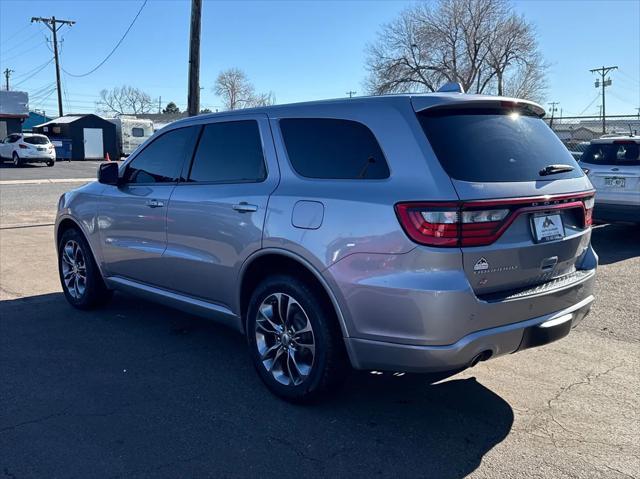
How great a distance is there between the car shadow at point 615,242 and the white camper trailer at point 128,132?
123 ft

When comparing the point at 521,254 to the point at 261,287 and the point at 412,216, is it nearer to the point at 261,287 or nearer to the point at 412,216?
the point at 412,216

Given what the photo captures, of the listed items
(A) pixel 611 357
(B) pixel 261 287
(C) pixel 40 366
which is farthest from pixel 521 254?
(C) pixel 40 366

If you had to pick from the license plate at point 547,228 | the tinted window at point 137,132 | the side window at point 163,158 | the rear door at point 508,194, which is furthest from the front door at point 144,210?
the tinted window at point 137,132

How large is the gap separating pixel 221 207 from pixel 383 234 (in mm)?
1448

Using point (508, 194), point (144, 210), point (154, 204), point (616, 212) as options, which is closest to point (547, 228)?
point (508, 194)

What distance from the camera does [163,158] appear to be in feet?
16.6

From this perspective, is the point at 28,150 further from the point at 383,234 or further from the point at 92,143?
the point at 383,234

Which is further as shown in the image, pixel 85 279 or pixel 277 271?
pixel 85 279

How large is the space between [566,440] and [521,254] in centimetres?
110

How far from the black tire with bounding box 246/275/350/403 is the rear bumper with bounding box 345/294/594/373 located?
0.17 metres

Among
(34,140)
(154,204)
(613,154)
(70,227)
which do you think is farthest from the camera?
(34,140)

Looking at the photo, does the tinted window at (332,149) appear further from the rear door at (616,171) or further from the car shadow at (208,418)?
the rear door at (616,171)

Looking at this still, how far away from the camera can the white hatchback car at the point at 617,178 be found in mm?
9328

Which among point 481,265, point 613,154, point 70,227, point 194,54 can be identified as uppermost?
point 194,54
